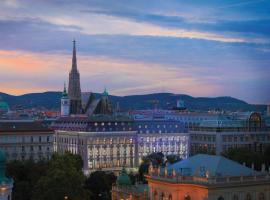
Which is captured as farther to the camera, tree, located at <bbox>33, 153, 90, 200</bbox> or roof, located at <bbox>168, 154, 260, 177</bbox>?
tree, located at <bbox>33, 153, 90, 200</bbox>

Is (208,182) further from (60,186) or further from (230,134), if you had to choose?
(230,134)

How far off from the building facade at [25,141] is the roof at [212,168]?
66.4 meters

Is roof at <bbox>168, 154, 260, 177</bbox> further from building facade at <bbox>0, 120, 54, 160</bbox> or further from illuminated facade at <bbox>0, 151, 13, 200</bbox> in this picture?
building facade at <bbox>0, 120, 54, 160</bbox>

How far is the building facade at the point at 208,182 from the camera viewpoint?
55562mm

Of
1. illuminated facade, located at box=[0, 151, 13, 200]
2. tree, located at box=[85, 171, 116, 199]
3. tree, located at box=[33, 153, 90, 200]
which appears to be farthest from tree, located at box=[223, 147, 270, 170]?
illuminated facade, located at box=[0, 151, 13, 200]

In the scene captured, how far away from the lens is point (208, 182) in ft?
181

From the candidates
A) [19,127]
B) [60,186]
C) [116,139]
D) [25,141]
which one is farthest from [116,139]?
[60,186]

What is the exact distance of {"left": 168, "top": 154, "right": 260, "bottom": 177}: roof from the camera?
57956mm

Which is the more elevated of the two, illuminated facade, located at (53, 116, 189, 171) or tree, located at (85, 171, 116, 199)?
illuminated facade, located at (53, 116, 189, 171)

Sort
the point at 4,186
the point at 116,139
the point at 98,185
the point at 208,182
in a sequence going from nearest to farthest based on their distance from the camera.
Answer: the point at 4,186
the point at 208,182
the point at 98,185
the point at 116,139

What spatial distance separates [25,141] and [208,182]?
246 feet

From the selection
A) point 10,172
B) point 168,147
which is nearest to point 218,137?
point 168,147

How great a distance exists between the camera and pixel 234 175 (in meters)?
57.7

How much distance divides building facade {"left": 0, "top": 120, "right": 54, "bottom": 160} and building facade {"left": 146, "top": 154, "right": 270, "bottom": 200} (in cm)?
6497
